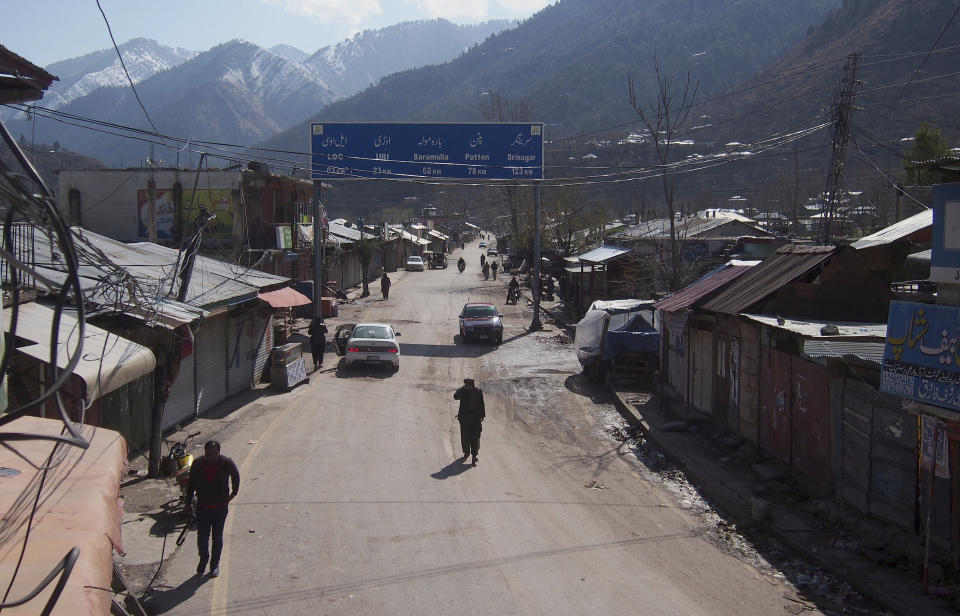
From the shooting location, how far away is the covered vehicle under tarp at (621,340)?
21.6 meters

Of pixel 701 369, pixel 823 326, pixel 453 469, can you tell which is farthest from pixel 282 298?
pixel 823 326

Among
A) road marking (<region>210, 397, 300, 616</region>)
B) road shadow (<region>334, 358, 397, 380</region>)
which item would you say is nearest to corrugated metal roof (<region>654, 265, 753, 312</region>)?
road shadow (<region>334, 358, 397, 380</region>)

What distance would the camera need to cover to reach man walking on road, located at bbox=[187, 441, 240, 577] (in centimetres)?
828

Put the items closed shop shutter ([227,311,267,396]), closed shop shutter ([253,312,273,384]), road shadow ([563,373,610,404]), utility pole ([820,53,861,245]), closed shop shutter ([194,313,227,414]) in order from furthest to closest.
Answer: utility pole ([820,53,861,245])
closed shop shutter ([253,312,273,384])
road shadow ([563,373,610,404])
closed shop shutter ([227,311,267,396])
closed shop shutter ([194,313,227,414])

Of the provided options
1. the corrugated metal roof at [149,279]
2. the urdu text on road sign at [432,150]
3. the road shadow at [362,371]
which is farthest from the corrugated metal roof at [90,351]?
the urdu text on road sign at [432,150]

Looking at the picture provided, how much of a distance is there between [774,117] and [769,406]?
9839 cm

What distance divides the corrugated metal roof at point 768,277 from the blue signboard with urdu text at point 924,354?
15.9 feet

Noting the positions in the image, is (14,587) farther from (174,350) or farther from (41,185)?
(174,350)

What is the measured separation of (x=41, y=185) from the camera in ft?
12.4

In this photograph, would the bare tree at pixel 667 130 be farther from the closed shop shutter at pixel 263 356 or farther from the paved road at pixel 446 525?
the closed shop shutter at pixel 263 356

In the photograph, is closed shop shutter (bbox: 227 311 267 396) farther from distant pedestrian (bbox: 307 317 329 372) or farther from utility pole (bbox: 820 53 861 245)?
utility pole (bbox: 820 53 861 245)

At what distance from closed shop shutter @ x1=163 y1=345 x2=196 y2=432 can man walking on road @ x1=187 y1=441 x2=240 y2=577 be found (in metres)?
7.10

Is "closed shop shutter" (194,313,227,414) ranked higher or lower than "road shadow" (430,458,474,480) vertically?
higher

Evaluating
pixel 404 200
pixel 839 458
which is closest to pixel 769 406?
pixel 839 458
